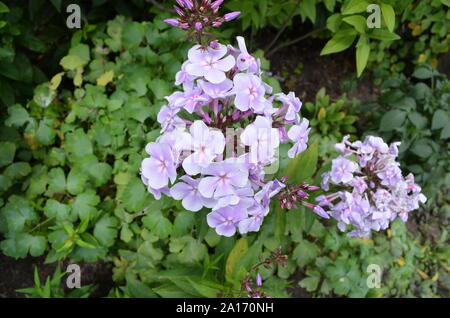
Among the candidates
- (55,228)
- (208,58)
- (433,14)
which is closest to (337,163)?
(208,58)

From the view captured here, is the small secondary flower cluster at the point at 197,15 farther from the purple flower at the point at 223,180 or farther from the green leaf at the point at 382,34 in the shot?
the green leaf at the point at 382,34

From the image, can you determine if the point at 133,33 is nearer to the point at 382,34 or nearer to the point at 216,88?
the point at 216,88

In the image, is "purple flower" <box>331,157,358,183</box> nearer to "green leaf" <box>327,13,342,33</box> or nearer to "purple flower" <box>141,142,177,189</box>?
"green leaf" <box>327,13,342,33</box>

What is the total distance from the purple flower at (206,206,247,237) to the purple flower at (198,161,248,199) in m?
0.13

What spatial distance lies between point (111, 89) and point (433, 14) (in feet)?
9.69

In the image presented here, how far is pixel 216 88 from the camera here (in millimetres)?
1415

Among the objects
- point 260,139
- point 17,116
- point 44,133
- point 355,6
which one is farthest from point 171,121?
point 17,116

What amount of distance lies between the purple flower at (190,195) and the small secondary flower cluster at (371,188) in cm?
83

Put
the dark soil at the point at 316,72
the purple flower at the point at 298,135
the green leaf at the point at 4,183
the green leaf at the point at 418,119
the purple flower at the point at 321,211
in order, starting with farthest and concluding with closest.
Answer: the dark soil at the point at 316,72
the green leaf at the point at 418,119
the green leaf at the point at 4,183
the purple flower at the point at 321,211
the purple flower at the point at 298,135

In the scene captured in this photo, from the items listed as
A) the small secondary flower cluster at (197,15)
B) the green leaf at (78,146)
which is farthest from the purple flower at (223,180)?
the green leaf at (78,146)

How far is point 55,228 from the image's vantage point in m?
2.24

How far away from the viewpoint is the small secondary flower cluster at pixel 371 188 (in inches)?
77.7

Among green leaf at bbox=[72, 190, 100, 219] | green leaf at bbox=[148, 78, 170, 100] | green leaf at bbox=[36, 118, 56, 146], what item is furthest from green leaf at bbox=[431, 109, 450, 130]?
green leaf at bbox=[36, 118, 56, 146]

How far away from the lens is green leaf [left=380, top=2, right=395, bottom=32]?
1.90 metres
